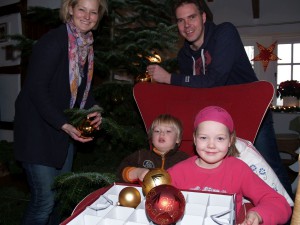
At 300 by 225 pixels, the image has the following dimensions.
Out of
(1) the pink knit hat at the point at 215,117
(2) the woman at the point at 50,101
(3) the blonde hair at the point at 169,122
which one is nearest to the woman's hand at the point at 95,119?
(2) the woman at the point at 50,101

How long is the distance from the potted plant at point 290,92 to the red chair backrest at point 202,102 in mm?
4703

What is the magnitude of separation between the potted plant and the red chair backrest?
4703 mm

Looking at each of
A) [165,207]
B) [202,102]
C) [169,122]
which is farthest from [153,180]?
[202,102]

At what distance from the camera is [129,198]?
3.37 feet

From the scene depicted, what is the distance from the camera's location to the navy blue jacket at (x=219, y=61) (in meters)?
1.78

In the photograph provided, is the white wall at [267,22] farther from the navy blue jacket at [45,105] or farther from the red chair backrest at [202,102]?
the navy blue jacket at [45,105]

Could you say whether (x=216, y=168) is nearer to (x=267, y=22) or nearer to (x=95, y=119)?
(x=95, y=119)

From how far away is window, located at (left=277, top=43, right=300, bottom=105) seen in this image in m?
6.36

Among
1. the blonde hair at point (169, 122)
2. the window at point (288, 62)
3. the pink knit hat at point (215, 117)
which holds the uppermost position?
the window at point (288, 62)

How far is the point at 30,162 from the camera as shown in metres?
1.55

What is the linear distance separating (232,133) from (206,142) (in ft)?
0.54

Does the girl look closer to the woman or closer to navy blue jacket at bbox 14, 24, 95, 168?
the woman

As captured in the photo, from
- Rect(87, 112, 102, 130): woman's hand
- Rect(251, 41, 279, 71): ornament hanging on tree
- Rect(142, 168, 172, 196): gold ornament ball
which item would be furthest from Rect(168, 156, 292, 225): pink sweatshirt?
Rect(251, 41, 279, 71): ornament hanging on tree

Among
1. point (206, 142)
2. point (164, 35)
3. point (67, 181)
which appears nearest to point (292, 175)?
point (164, 35)
